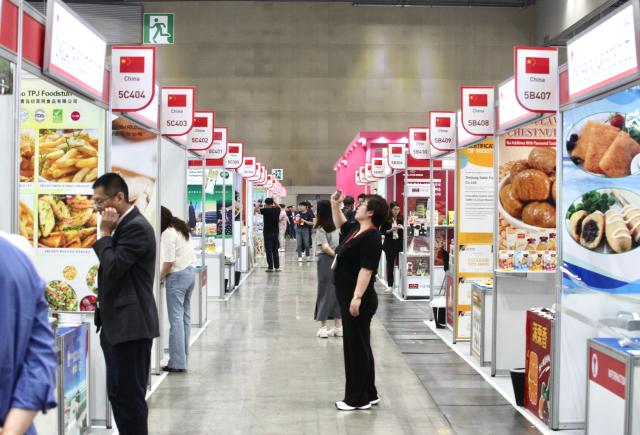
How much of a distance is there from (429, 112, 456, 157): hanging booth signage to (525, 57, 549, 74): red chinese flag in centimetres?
288

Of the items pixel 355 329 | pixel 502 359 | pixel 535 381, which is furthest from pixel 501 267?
pixel 355 329

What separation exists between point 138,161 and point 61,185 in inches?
56.8

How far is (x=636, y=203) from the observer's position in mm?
3846

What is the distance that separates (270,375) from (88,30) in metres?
3.18

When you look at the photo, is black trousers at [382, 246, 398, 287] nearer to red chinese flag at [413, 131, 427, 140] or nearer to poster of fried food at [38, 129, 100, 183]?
red chinese flag at [413, 131, 427, 140]

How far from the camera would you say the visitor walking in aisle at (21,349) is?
4.79ft

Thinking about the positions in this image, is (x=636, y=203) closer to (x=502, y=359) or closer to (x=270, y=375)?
(x=502, y=359)

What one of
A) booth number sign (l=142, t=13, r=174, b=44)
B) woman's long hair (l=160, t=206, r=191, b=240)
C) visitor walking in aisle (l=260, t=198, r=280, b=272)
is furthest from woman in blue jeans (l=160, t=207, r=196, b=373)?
visitor walking in aisle (l=260, t=198, r=280, b=272)

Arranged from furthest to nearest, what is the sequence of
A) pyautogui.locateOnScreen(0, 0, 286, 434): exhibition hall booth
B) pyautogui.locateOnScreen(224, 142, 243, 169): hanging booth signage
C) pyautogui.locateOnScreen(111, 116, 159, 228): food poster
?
pyautogui.locateOnScreen(224, 142, 243, 169): hanging booth signage
pyautogui.locateOnScreen(111, 116, 159, 228): food poster
pyautogui.locateOnScreen(0, 0, 286, 434): exhibition hall booth

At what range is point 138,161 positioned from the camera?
5.55 meters

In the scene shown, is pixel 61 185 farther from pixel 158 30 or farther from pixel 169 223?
pixel 158 30

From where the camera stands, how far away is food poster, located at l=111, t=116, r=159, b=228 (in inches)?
214

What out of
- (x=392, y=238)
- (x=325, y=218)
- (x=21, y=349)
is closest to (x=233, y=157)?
(x=392, y=238)

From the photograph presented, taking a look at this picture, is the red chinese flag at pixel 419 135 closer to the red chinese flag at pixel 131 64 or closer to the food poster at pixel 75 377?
the red chinese flag at pixel 131 64
